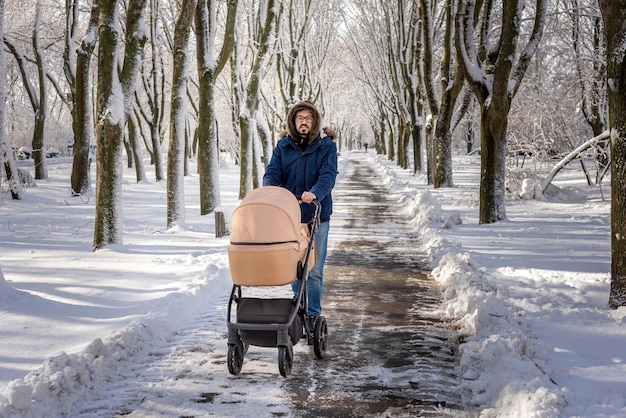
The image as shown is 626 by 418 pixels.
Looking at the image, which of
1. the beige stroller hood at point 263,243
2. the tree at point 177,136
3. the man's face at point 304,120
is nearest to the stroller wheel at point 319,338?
the beige stroller hood at point 263,243

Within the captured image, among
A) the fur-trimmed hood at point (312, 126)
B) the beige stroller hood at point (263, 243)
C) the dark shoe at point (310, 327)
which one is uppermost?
the fur-trimmed hood at point (312, 126)

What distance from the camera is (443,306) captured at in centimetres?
702

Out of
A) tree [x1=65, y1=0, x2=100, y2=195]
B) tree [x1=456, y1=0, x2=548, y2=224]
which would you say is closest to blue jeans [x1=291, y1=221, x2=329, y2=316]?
tree [x1=456, y1=0, x2=548, y2=224]

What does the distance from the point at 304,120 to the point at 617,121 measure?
315cm

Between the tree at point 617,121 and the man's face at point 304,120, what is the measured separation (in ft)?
10.1

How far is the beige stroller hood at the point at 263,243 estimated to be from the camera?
453cm

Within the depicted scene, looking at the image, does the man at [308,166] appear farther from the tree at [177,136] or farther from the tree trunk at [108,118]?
the tree at [177,136]

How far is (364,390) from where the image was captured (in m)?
4.57

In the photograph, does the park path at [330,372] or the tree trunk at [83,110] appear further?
the tree trunk at [83,110]

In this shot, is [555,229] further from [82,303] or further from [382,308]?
[82,303]

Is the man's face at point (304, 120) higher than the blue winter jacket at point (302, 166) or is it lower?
higher

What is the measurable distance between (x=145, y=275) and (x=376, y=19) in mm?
28481

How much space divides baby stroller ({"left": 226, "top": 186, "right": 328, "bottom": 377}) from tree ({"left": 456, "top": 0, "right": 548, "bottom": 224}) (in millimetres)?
8413

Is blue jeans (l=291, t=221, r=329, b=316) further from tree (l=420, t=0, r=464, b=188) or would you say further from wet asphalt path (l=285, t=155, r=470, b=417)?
tree (l=420, t=0, r=464, b=188)
